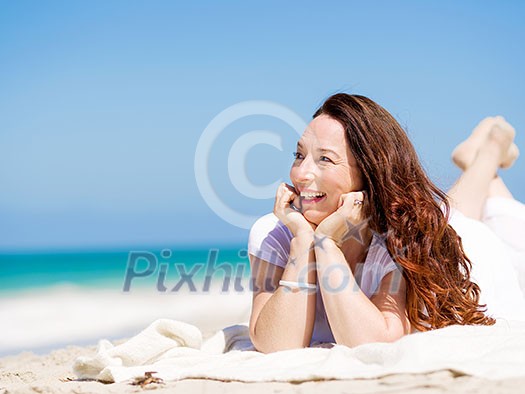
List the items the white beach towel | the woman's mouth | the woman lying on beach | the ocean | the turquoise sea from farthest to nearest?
the turquoise sea → the ocean → the woman's mouth → the woman lying on beach → the white beach towel

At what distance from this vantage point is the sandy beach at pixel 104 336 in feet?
9.26

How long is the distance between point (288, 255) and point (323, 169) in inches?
24.9

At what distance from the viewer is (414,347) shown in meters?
3.11

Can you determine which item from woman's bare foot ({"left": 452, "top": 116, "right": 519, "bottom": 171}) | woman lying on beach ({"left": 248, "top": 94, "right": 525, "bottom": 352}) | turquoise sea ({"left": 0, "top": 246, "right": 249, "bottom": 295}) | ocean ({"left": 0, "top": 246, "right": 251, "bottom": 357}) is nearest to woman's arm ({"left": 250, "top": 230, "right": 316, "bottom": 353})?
woman lying on beach ({"left": 248, "top": 94, "right": 525, "bottom": 352})

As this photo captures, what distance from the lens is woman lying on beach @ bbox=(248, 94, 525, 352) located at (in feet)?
12.4

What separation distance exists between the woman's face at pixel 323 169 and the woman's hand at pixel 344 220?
98 millimetres

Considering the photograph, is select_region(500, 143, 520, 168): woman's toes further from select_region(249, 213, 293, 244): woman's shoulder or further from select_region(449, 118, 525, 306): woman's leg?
select_region(249, 213, 293, 244): woman's shoulder

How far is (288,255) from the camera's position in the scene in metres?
4.24

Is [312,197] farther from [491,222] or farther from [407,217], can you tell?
[491,222]

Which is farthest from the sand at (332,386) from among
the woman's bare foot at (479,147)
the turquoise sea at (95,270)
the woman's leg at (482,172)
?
the turquoise sea at (95,270)

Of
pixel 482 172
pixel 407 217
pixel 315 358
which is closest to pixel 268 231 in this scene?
pixel 407 217

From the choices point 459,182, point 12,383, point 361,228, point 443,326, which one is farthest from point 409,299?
point 459,182

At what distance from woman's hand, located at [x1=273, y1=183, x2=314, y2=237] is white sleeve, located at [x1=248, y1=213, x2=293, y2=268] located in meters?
0.19

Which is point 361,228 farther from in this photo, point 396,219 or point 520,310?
point 520,310
